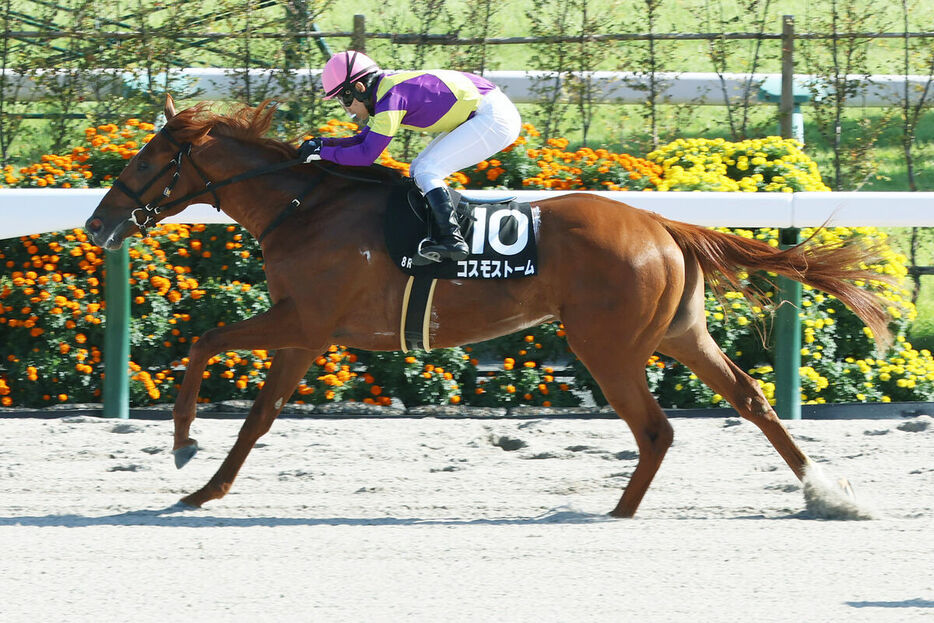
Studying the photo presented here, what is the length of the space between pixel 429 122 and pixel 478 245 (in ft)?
Answer: 1.74

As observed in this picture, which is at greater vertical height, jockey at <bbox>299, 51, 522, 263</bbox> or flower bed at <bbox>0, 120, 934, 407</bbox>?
jockey at <bbox>299, 51, 522, 263</bbox>

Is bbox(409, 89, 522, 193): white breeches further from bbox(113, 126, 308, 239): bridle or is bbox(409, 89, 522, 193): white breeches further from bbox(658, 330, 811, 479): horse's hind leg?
bbox(658, 330, 811, 479): horse's hind leg

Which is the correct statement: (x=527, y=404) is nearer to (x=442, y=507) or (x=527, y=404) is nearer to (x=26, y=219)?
(x=442, y=507)

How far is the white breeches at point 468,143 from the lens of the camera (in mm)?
4781

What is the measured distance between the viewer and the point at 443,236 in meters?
4.68

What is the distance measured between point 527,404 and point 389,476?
1451 millimetres

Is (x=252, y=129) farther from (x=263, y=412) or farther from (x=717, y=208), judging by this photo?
(x=717, y=208)

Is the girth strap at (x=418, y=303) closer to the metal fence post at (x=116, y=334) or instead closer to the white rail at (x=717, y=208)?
the white rail at (x=717, y=208)

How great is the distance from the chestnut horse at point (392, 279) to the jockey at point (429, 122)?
0.22m

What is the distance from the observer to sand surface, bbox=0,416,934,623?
3465 millimetres

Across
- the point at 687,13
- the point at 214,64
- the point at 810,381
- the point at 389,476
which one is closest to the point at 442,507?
the point at 389,476

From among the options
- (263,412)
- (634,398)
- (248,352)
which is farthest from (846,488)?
(248,352)

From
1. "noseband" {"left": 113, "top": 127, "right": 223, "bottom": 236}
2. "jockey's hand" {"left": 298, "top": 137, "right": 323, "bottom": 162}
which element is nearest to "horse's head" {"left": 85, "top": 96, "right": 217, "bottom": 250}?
"noseband" {"left": 113, "top": 127, "right": 223, "bottom": 236}

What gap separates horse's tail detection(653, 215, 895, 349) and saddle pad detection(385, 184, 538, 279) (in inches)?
24.5
